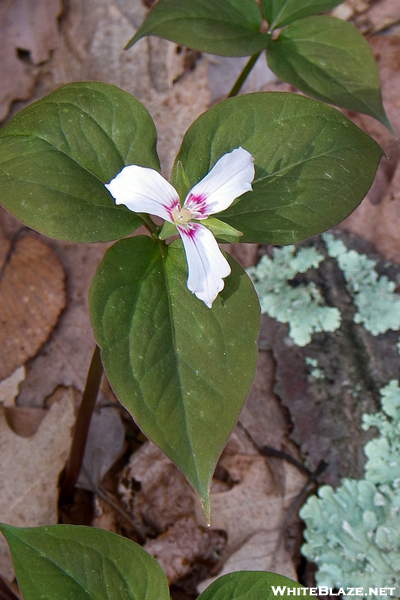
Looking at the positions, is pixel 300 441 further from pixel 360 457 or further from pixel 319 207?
pixel 319 207

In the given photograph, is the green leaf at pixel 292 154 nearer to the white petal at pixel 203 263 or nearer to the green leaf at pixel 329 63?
the white petal at pixel 203 263

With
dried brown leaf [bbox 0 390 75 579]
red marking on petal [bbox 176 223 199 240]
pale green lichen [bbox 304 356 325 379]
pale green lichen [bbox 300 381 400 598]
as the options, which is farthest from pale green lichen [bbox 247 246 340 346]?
red marking on petal [bbox 176 223 199 240]

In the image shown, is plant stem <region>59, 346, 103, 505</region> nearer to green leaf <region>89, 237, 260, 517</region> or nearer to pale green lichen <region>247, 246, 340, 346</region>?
green leaf <region>89, 237, 260, 517</region>

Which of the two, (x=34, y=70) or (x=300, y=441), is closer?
(x=300, y=441)

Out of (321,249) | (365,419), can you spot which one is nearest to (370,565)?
(365,419)

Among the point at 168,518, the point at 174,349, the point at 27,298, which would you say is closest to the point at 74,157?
the point at 174,349

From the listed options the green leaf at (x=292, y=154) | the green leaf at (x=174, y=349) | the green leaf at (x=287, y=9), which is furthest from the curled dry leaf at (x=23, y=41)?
the green leaf at (x=174, y=349)

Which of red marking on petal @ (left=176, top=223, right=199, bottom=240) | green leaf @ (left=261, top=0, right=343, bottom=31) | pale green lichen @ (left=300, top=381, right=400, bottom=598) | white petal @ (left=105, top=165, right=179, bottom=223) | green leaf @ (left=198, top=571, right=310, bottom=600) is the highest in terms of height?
green leaf @ (left=261, top=0, right=343, bottom=31)
